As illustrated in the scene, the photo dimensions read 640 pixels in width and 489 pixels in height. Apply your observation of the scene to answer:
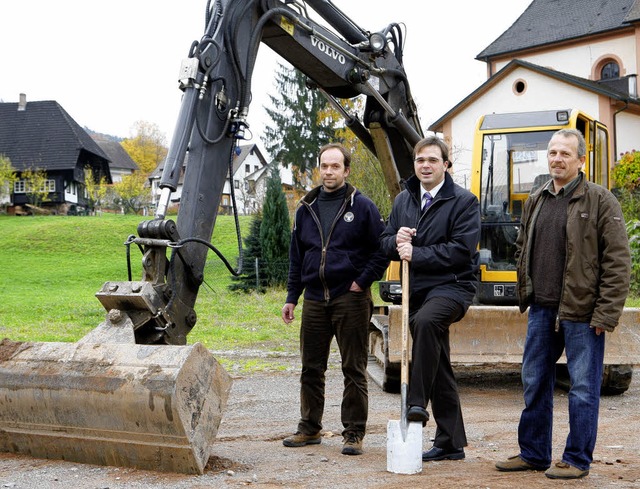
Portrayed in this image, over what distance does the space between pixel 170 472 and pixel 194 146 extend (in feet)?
7.56

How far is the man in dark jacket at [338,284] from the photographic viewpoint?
5.65 meters

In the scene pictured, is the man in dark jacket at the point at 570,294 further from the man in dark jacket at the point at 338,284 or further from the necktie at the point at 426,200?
the man in dark jacket at the point at 338,284

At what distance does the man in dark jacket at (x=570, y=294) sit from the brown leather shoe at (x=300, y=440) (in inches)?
53.0

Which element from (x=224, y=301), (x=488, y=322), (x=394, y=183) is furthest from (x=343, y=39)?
(x=224, y=301)

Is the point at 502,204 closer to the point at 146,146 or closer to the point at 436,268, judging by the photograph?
the point at 436,268

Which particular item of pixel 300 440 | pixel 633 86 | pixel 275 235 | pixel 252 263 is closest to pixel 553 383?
pixel 300 440

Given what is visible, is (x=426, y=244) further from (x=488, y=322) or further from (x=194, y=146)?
(x=488, y=322)

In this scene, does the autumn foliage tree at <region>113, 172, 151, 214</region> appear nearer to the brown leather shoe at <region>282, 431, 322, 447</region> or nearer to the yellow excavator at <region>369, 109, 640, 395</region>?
the yellow excavator at <region>369, 109, 640, 395</region>

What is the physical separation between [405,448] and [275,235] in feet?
62.0

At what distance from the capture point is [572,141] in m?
4.89

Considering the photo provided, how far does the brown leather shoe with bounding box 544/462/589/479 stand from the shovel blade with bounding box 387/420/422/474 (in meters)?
0.73

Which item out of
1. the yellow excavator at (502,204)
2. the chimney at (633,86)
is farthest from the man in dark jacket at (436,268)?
the chimney at (633,86)

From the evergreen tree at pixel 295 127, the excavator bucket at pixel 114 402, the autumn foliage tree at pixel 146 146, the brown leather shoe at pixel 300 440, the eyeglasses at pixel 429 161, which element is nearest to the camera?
the excavator bucket at pixel 114 402

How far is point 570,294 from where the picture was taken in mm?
4762
